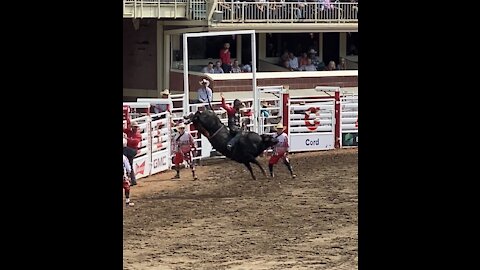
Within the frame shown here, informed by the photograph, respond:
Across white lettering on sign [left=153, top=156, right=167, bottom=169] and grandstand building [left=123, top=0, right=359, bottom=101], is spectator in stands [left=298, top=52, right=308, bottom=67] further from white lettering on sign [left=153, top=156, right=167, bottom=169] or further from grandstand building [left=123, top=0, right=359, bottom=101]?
white lettering on sign [left=153, top=156, right=167, bottom=169]

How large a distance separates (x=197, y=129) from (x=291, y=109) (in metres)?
3.27

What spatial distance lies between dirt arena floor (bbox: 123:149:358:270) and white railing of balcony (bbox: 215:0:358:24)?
769 cm

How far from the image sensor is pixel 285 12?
23.5 m

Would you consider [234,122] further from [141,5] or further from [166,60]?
[166,60]

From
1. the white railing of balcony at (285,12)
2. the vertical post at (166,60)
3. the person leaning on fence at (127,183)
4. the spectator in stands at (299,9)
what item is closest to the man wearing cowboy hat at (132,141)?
the person leaning on fence at (127,183)

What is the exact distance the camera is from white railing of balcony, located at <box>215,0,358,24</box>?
22.7m

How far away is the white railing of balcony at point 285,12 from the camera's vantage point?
22.7 m

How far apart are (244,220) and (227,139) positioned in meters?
3.27

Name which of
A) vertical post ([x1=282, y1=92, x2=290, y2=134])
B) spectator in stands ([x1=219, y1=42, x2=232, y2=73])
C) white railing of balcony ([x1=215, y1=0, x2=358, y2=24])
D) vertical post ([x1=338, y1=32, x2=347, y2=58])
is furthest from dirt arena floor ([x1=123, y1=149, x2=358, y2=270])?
vertical post ([x1=338, y1=32, x2=347, y2=58])

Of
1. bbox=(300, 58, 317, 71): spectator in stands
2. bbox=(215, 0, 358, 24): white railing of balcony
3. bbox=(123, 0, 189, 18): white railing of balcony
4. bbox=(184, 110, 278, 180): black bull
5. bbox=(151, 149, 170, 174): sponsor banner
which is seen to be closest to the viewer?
bbox=(184, 110, 278, 180): black bull

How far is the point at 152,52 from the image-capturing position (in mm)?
23484

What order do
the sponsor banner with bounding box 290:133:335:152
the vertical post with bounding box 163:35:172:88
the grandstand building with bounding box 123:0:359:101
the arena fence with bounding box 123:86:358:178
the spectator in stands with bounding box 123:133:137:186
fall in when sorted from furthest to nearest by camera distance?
the vertical post with bounding box 163:35:172:88, the grandstand building with bounding box 123:0:359:101, the sponsor banner with bounding box 290:133:335:152, the arena fence with bounding box 123:86:358:178, the spectator in stands with bounding box 123:133:137:186
